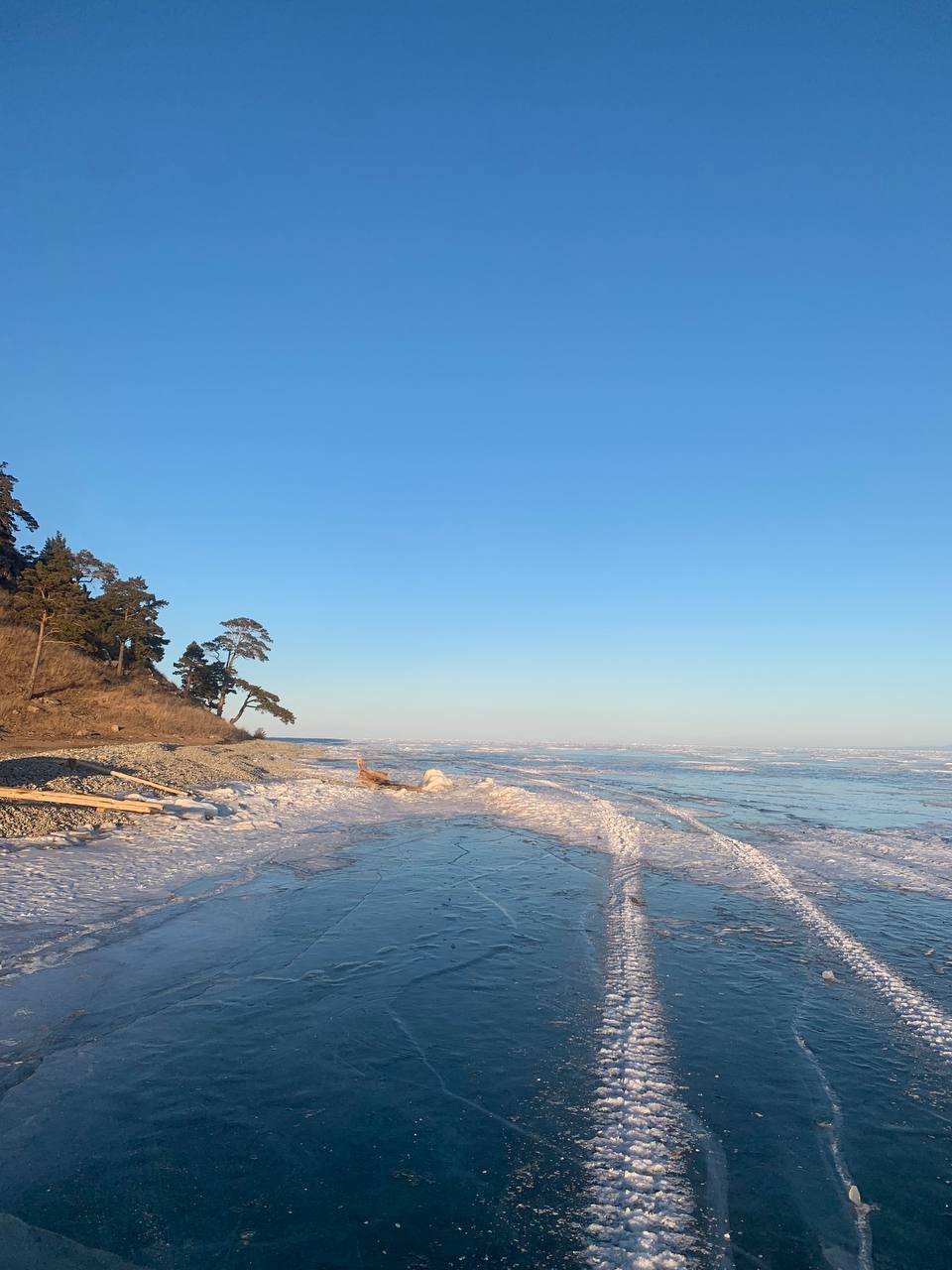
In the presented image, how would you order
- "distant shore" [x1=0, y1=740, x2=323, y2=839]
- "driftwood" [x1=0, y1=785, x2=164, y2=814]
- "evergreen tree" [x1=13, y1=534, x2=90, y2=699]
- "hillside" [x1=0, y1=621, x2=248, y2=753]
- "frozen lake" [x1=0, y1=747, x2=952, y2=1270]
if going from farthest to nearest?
"evergreen tree" [x1=13, y1=534, x2=90, y2=699]
"hillside" [x1=0, y1=621, x2=248, y2=753]
"driftwood" [x1=0, y1=785, x2=164, y2=814]
"distant shore" [x1=0, y1=740, x2=323, y2=839]
"frozen lake" [x1=0, y1=747, x2=952, y2=1270]

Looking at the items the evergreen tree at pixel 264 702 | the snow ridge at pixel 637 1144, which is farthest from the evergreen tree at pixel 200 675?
the snow ridge at pixel 637 1144

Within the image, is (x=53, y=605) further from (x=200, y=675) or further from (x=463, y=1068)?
(x=463, y=1068)

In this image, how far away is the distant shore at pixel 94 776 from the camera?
43.3 ft

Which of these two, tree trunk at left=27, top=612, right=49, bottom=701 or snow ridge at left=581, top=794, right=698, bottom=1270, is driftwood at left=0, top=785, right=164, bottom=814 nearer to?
snow ridge at left=581, top=794, right=698, bottom=1270

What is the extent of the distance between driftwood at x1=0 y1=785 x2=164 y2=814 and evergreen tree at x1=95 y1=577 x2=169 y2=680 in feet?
98.0

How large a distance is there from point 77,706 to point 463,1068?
34.9 meters

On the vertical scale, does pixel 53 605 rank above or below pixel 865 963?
above

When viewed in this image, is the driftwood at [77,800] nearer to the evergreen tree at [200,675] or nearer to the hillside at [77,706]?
the hillside at [77,706]

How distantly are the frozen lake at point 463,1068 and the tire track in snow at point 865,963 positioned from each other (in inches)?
2.4

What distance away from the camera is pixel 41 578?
33.2 meters

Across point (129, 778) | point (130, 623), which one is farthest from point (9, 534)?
point (129, 778)

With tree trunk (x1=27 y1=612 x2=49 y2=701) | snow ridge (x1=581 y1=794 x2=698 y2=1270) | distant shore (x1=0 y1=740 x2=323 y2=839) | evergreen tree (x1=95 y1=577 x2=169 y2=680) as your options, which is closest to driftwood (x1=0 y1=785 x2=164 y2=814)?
distant shore (x1=0 y1=740 x2=323 y2=839)

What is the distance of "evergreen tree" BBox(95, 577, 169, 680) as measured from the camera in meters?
42.2

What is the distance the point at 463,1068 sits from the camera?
5598 mm
